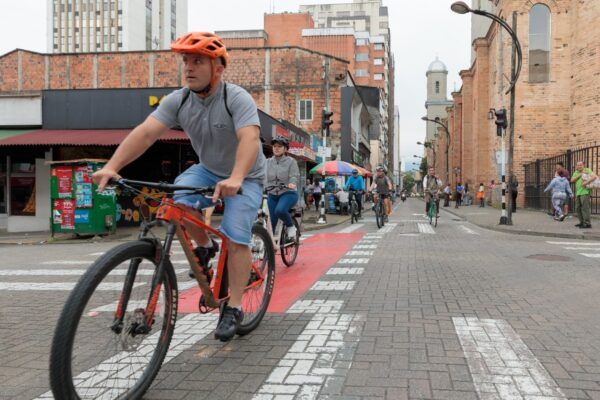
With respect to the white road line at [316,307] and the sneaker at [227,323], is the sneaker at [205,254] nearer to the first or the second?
the sneaker at [227,323]

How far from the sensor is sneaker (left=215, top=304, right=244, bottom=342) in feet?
11.3

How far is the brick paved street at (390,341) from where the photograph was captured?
3016 millimetres

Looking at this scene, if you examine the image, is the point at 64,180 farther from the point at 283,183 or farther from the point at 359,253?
the point at 283,183

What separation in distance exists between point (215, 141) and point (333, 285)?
3.26 metres

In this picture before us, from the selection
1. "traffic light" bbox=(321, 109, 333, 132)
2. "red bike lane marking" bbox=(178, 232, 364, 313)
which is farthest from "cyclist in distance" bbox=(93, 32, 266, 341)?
"traffic light" bbox=(321, 109, 333, 132)

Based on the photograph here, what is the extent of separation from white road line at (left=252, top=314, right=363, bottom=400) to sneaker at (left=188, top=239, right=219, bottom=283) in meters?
0.79

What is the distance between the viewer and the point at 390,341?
3928 millimetres

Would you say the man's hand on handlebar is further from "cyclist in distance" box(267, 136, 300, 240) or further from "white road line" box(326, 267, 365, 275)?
"white road line" box(326, 267, 365, 275)

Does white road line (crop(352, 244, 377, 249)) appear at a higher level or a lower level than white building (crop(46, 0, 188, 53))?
lower

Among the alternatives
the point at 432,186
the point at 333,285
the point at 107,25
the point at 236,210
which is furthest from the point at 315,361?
the point at 107,25

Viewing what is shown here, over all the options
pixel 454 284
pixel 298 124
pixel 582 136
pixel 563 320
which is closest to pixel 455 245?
pixel 454 284

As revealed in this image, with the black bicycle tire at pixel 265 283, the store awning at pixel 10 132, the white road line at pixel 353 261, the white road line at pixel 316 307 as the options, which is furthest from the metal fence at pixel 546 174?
the store awning at pixel 10 132

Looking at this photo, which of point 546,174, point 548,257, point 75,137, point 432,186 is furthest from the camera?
point 546,174

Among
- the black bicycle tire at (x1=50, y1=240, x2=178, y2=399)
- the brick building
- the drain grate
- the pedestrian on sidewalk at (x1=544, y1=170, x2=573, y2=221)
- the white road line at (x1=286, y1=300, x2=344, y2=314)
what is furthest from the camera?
the brick building
